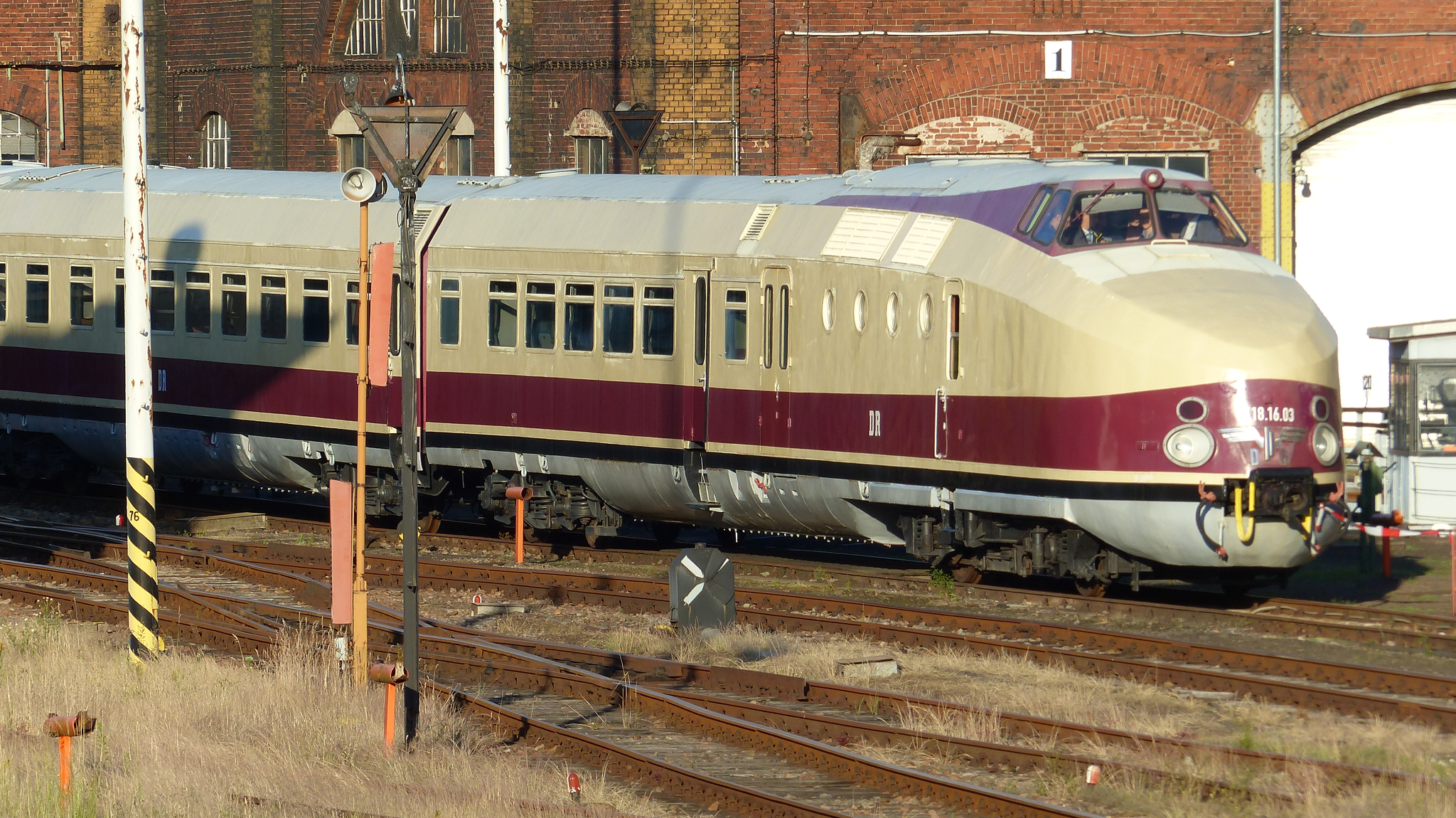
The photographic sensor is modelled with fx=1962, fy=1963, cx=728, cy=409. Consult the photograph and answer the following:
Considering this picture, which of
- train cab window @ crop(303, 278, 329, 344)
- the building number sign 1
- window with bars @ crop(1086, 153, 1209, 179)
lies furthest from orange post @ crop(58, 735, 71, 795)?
the building number sign 1

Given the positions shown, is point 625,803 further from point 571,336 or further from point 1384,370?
point 1384,370

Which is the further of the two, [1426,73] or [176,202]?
[1426,73]

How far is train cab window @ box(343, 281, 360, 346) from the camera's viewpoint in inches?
828

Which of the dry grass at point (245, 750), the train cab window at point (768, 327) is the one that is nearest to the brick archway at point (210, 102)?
the train cab window at point (768, 327)

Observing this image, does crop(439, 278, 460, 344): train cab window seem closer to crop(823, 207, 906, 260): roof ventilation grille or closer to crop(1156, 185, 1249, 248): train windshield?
crop(823, 207, 906, 260): roof ventilation grille

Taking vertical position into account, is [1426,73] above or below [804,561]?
above

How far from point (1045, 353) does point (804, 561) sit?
510 centimetres

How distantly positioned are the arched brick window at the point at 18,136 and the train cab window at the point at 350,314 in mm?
18572

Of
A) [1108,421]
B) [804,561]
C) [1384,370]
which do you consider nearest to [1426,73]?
[1384,370]

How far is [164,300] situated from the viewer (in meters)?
23.2

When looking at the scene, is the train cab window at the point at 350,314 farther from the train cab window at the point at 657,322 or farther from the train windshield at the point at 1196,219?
the train windshield at the point at 1196,219

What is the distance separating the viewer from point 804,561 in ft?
64.9

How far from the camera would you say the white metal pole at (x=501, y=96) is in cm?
2564

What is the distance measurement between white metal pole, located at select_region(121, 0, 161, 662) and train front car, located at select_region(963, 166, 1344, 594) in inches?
264
